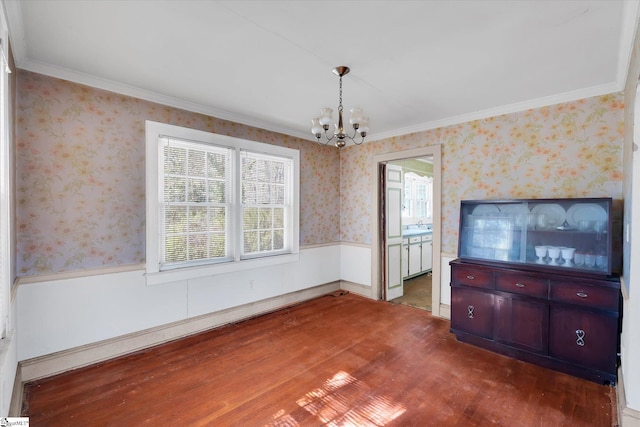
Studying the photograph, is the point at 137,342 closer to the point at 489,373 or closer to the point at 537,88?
the point at 489,373

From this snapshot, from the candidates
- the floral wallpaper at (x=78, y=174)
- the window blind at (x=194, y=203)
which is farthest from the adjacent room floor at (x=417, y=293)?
the floral wallpaper at (x=78, y=174)

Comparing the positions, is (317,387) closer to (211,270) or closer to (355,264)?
(211,270)

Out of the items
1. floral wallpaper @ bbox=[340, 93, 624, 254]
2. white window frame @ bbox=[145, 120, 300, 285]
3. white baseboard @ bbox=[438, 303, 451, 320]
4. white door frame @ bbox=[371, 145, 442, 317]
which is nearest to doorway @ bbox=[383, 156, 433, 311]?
white door frame @ bbox=[371, 145, 442, 317]

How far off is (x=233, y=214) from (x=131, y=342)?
1.74 metres

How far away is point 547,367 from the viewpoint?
2736 millimetres

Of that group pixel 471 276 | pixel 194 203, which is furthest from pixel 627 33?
pixel 194 203

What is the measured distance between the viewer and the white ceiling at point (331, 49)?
179 centimetres

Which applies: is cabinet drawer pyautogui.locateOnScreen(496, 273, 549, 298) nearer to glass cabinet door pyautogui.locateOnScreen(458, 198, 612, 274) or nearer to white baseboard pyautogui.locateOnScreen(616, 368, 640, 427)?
glass cabinet door pyautogui.locateOnScreen(458, 198, 612, 274)

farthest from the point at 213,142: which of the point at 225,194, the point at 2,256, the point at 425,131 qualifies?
the point at 425,131

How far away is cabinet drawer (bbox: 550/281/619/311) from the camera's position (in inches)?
95.8

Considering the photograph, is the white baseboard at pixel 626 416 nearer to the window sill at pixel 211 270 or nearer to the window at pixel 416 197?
the window sill at pixel 211 270

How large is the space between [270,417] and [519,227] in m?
3.05

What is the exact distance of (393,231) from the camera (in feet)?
16.3

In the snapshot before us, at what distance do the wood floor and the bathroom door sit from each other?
1.49 m
